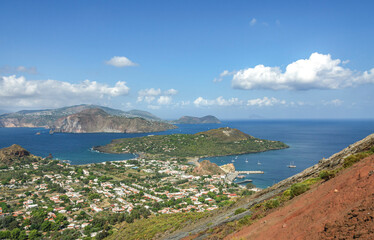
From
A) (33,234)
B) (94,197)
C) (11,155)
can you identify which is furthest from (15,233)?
(11,155)

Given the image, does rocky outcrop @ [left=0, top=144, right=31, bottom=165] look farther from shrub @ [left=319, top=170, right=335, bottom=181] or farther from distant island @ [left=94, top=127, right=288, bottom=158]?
shrub @ [left=319, top=170, right=335, bottom=181]

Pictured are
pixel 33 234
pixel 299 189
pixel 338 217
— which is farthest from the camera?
pixel 33 234

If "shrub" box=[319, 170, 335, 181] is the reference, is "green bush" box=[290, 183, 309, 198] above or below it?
below

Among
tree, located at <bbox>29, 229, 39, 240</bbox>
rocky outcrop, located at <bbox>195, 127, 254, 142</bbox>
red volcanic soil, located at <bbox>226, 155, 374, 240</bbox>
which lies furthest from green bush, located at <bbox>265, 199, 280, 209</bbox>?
rocky outcrop, located at <bbox>195, 127, 254, 142</bbox>

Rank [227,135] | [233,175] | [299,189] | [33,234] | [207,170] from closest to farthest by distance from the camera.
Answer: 1. [299,189]
2. [33,234]
3. [207,170]
4. [233,175]
5. [227,135]

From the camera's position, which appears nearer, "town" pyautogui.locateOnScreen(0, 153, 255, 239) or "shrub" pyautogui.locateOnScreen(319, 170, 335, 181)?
"shrub" pyautogui.locateOnScreen(319, 170, 335, 181)

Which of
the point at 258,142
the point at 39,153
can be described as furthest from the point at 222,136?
the point at 39,153

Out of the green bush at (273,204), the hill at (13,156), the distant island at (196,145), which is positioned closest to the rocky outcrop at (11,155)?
the hill at (13,156)

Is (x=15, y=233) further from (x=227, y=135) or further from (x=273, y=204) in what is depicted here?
(x=227, y=135)
